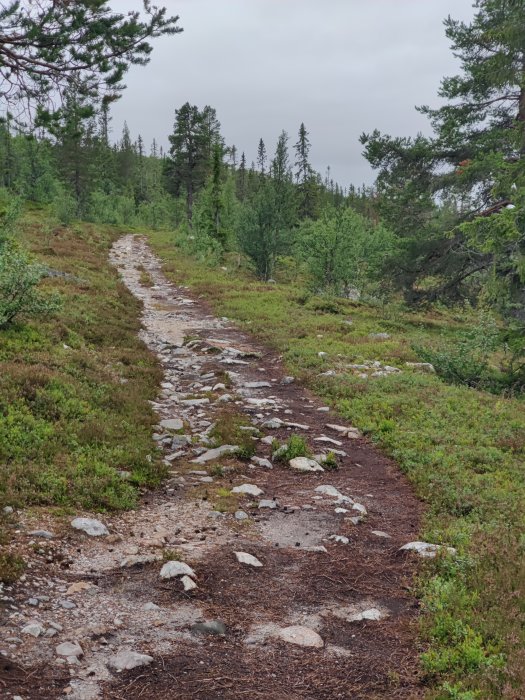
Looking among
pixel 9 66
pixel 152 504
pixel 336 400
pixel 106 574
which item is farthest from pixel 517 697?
pixel 9 66

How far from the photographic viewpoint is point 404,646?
13.4ft

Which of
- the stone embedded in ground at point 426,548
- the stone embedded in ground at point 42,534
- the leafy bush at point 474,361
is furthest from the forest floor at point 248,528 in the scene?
the leafy bush at point 474,361

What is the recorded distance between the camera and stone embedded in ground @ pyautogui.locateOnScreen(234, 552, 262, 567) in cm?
516

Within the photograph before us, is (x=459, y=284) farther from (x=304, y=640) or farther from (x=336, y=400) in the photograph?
(x=304, y=640)

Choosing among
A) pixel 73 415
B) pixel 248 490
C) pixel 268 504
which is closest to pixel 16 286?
pixel 73 415

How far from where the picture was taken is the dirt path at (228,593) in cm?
356

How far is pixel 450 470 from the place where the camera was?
760cm

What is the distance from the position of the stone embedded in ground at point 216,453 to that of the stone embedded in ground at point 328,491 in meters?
1.51

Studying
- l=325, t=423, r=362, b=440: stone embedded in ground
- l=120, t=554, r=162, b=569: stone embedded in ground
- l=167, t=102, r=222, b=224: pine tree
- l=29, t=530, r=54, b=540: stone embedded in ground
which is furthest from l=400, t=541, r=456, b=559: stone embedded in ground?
l=167, t=102, r=222, b=224: pine tree

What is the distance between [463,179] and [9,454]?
58.4ft

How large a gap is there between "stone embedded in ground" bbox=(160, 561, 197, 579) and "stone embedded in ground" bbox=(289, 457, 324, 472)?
319 cm

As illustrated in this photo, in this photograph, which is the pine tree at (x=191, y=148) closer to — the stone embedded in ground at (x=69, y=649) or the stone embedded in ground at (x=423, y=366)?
the stone embedded in ground at (x=423, y=366)

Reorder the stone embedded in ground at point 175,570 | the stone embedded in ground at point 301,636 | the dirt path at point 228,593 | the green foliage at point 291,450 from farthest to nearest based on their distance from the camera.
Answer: the green foliage at point 291,450 → the stone embedded in ground at point 175,570 → the stone embedded in ground at point 301,636 → the dirt path at point 228,593

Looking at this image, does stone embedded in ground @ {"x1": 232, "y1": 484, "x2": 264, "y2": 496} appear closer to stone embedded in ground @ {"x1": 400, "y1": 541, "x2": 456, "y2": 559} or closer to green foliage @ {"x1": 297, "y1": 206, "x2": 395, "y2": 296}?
stone embedded in ground @ {"x1": 400, "y1": 541, "x2": 456, "y2": 559}
